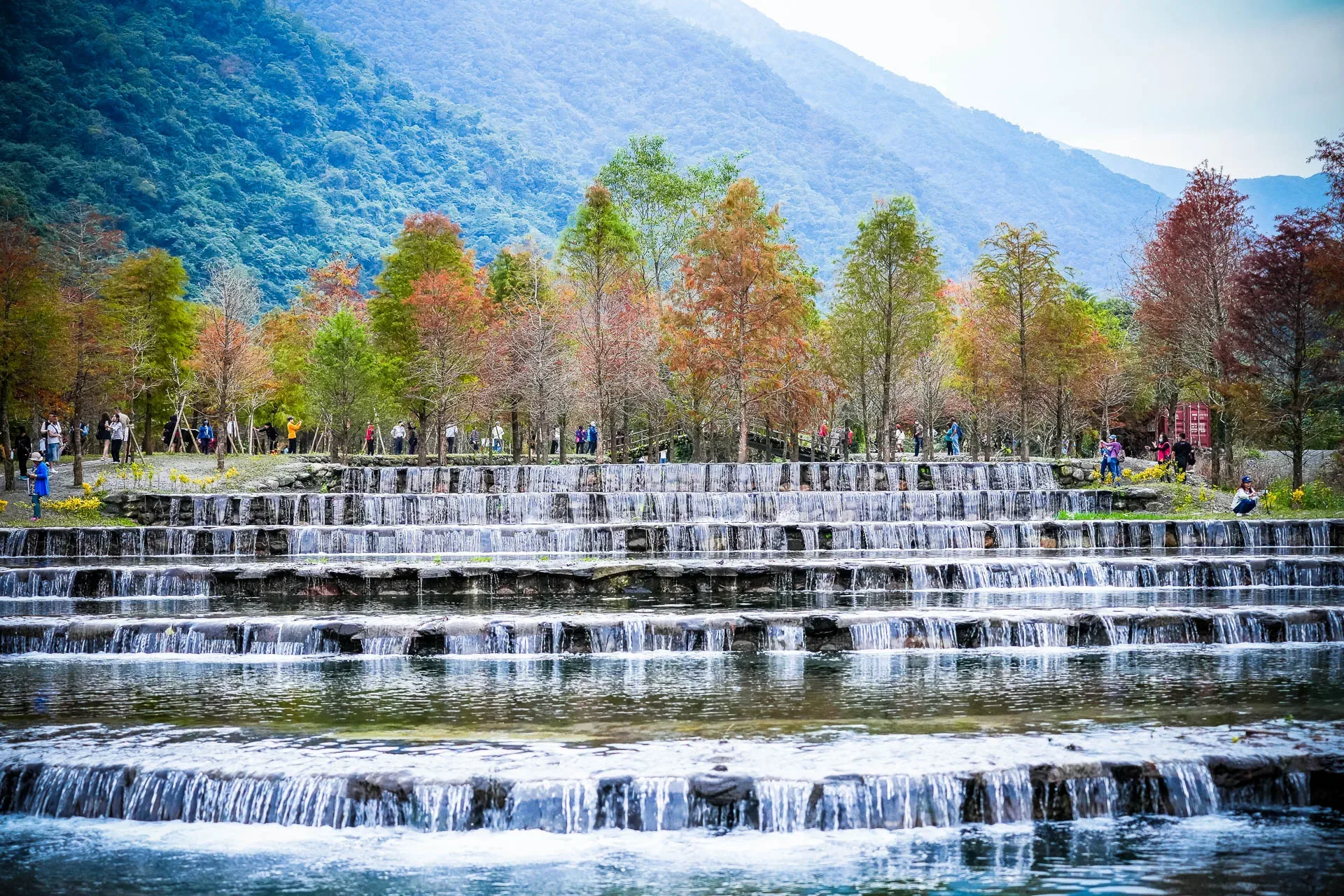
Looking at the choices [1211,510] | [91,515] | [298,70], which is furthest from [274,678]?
[298,70]

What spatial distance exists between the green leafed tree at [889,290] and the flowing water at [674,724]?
22.9 meters

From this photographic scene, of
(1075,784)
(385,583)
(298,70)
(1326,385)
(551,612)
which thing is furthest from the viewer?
(298,70)

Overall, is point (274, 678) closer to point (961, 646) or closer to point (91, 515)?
point (961, 646)

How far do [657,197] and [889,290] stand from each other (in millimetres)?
20354

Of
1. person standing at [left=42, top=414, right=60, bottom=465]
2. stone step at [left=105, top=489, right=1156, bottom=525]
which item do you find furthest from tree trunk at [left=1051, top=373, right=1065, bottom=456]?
person standing at [left=42, top=414, right=60, bottom=465]

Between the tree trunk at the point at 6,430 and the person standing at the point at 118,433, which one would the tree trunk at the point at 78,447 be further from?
the person standing at the point at 118,433

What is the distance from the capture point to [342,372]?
45812mm

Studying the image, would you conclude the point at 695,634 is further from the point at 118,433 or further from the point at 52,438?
the point at 52,438

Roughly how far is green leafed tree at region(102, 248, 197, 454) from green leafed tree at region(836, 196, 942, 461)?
28112mm

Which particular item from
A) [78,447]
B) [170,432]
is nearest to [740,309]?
[78,447]

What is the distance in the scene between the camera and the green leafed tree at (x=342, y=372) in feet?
150

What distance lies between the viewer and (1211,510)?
3111cm

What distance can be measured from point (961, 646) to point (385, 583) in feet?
34.2

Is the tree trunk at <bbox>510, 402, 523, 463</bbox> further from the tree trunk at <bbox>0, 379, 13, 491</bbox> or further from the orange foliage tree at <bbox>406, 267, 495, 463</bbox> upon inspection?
the tree trunk at <bbox>0, 379, 13, 491</bbox>
